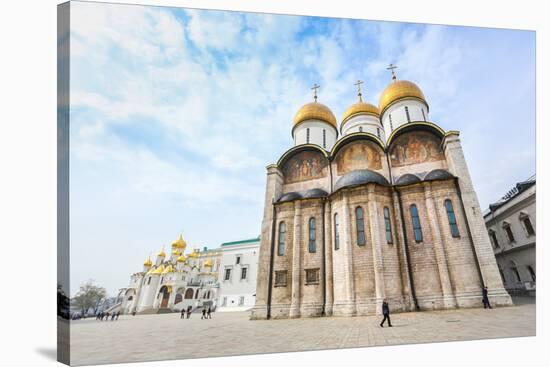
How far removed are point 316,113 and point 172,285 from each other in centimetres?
1046

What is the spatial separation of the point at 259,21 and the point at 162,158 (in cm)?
328

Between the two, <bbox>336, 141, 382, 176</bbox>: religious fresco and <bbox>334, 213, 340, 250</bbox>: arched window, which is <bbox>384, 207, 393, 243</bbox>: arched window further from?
<bbox>336, 141, 382, 176</bbox>: religious fresco

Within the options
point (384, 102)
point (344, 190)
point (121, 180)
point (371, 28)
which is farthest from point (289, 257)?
point (384, 102)

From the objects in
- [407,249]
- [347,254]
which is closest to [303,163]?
[347,254]

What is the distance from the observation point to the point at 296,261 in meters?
9.79

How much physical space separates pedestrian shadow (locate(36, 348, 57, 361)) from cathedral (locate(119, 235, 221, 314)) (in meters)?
1.25

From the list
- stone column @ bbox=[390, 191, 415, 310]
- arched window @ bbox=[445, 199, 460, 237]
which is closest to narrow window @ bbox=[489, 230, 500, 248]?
arched window @ bbox=[445, 199, 460, 237]

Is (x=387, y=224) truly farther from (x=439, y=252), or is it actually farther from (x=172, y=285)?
(x=172, y=285)

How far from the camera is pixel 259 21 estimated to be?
574cm

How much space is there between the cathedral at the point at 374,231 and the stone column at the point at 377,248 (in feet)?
0.09

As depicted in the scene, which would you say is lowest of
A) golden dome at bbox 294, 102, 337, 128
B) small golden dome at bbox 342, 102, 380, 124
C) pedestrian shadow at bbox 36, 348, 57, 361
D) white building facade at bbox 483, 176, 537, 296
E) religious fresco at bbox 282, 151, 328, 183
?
pedestrian shadow at bbox 36, 348, 57, 361

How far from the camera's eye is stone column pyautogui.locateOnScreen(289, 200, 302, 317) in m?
9.16

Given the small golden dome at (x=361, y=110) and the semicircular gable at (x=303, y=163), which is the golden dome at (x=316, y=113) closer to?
the small golden dome at (x=361, y=110)

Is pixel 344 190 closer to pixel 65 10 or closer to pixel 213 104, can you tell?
pixel 213 104
